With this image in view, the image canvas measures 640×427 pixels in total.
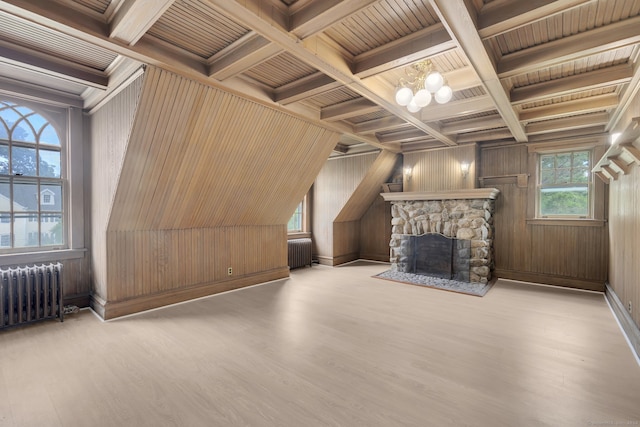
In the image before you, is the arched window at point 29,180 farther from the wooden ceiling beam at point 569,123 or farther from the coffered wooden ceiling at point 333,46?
the wooden ceiling beam at point 569,123

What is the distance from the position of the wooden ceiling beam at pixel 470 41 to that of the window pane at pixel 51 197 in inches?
189

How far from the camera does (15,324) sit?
3303 millimetres

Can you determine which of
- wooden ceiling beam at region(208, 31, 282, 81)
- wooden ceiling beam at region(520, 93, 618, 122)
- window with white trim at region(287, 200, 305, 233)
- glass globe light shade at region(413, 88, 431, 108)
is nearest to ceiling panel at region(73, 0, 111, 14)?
wooden ceiling beam at region(208, 31, 282, 81)

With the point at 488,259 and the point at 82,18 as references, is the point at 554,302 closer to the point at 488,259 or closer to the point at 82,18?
the point at 488,259

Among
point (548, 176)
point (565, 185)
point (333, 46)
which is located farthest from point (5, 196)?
point (565, 185)

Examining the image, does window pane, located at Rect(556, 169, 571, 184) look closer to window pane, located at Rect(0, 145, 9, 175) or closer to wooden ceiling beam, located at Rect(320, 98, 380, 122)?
wooden ceiling beam, located at Rect(320, 98, 380, 122)

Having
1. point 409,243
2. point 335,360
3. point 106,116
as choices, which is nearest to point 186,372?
point 335,360

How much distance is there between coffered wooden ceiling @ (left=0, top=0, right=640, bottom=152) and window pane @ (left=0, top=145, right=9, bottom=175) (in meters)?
0.70

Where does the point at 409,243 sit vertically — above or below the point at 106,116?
below

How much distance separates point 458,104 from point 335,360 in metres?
3.70

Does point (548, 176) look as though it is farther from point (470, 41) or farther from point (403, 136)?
point (470, 41)

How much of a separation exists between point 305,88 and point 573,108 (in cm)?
372

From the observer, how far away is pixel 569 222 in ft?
17.0

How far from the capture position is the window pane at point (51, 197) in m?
3.76
